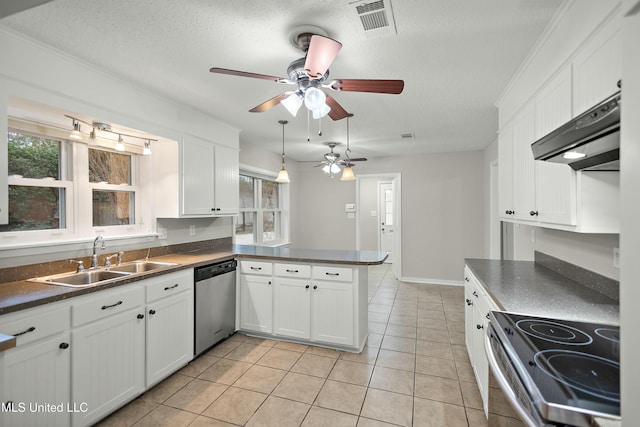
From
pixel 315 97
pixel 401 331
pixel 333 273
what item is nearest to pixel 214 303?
pixel 333 273

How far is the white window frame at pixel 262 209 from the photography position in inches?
185

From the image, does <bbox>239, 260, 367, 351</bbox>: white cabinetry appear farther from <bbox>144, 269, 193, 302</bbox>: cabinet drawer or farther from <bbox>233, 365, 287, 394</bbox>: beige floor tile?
<bbox>144, 269, 193, 302</bbox>: cabinet drawer

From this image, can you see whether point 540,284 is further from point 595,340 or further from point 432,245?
point 432,245

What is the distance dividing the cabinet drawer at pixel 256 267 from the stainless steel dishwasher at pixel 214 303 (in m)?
0.10

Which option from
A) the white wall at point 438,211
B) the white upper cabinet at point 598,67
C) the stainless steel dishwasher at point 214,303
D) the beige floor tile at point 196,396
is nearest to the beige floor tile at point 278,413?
the beige floor tile at point 196,396

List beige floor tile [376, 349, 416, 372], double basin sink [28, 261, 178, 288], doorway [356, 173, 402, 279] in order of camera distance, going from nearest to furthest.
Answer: double basin sink [28, 261, 178, 288] → beige floor tile [376, 349, 416, 372] → doorway [356, 173, 402, 279]

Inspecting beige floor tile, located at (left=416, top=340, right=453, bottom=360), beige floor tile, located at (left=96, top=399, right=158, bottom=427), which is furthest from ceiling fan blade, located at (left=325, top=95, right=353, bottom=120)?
beige floor tile, located at (left=96, top=399, right=158, bottom=427)

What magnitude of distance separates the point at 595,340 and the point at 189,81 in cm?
294

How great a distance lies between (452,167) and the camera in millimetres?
5383

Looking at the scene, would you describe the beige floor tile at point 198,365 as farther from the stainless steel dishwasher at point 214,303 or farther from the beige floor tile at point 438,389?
the beige floor tile at point 438,389

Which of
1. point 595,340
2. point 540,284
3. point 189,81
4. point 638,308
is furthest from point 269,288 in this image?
point 638,308

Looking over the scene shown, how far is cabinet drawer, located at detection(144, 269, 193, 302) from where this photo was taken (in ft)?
7.48

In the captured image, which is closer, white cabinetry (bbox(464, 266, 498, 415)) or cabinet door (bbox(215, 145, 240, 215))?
white cabinetry (bbox(464, 266, 498, 415))

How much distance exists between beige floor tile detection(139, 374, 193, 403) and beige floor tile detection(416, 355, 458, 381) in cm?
195
